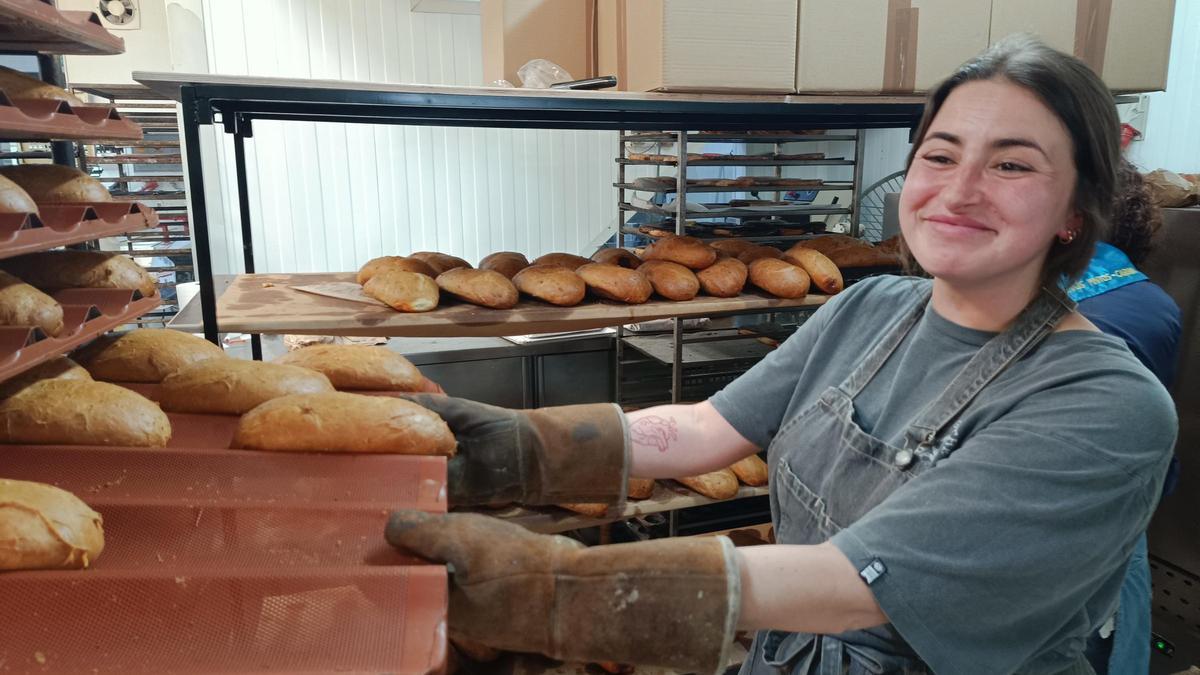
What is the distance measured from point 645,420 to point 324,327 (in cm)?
101

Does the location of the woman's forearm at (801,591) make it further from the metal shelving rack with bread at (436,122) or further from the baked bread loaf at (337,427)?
the metal shelving rack with bread at (436,122)

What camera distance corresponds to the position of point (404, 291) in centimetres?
207

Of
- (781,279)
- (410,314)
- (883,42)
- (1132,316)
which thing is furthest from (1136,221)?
(410,314)

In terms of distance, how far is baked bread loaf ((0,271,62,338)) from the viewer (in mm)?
918

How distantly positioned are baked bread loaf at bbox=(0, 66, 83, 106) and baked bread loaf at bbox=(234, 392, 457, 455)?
53 cm

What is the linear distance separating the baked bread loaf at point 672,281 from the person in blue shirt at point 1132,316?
105 centimetres

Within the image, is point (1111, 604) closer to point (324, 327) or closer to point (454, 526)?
point (454, 526)

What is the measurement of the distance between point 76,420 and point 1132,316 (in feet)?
6.49

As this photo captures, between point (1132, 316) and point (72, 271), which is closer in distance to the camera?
point (72, 271)

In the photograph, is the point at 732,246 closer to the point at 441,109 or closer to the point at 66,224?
the point at 441,109

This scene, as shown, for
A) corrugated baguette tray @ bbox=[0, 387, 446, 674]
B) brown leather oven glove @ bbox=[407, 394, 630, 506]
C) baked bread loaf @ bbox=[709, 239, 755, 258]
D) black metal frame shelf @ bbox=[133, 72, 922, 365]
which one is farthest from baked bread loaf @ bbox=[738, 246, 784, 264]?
corrugated baguette tray @ bbox=[0, 387, 446, 674]

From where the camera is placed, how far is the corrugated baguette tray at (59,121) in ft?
2.83

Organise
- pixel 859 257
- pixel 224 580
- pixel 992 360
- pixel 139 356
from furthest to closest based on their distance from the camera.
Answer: pixel 859 257 < pixel 139 356 < pixel 992 360 < pixel 224 580

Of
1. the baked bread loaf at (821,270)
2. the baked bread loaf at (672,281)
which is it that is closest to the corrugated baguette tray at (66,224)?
the baked bread loaf at (672,281)
